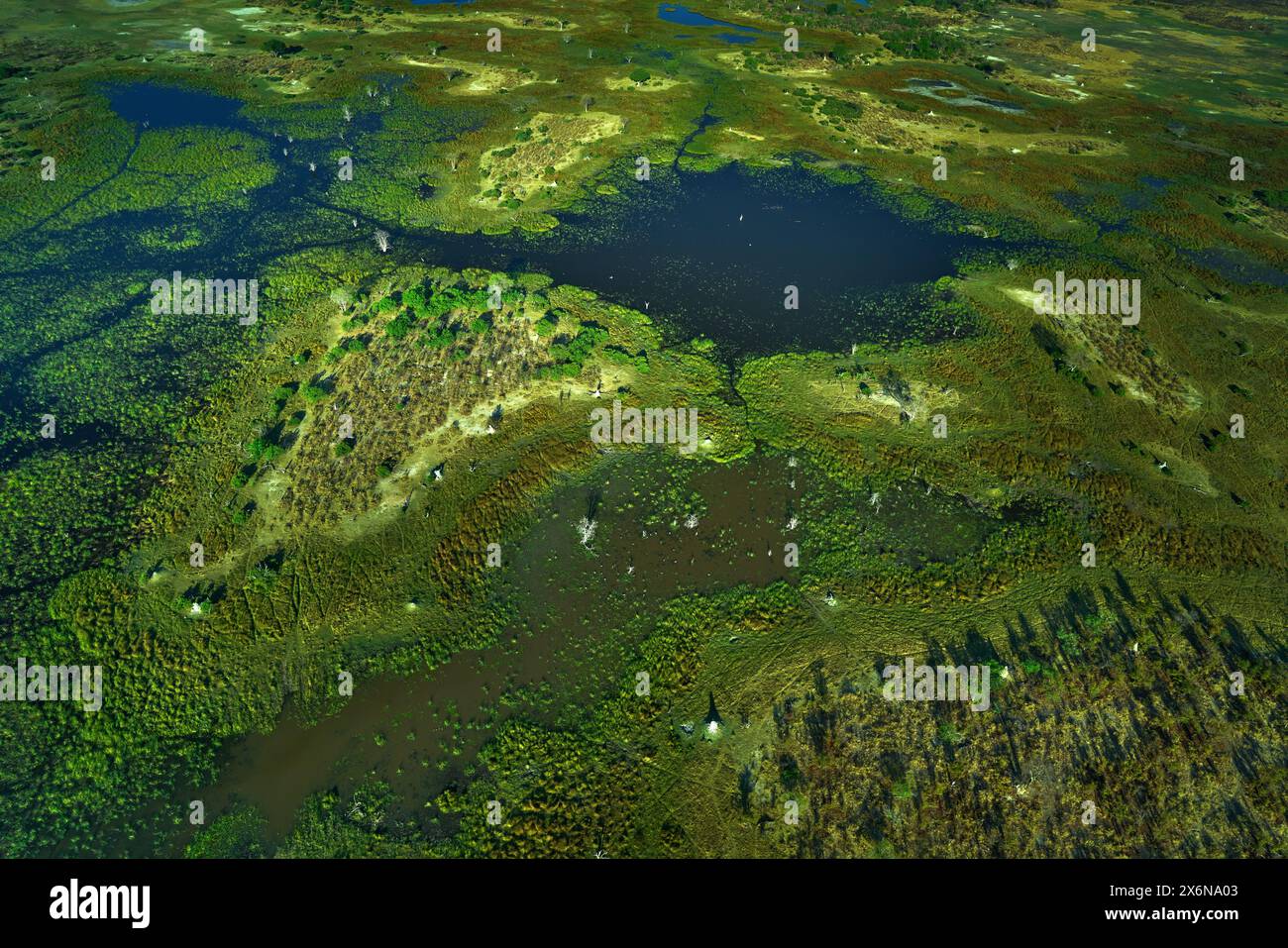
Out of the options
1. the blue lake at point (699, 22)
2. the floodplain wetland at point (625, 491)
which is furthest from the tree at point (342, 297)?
the blue lake at point (699, 22)

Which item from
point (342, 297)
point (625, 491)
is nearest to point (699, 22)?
point (342, 297)

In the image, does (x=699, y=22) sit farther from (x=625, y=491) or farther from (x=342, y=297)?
(x=625, y=491)

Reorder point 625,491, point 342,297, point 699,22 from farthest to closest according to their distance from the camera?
point 699,22, point 342,297, point 625,491

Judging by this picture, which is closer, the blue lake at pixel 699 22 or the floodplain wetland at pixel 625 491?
the floodplain wetland at pixel 625 491

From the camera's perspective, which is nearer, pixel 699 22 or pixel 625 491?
pixel 625 491

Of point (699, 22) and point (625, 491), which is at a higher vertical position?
point (699, 22)

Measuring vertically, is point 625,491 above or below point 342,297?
below

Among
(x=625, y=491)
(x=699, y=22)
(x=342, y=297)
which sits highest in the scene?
(x=699, y=22)

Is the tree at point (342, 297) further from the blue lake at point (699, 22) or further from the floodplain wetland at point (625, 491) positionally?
the blue lake at point (699, 22)

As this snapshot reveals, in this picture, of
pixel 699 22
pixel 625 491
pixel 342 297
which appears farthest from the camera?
pixel 699 22

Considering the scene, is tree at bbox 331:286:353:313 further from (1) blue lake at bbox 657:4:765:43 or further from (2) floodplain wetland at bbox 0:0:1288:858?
(1) blue lake at bbox 657:4:765:43

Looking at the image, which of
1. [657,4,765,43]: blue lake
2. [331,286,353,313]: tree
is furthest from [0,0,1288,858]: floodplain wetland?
[657,4,765,43]: blue lake

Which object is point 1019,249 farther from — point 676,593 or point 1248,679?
A: point 676,593
